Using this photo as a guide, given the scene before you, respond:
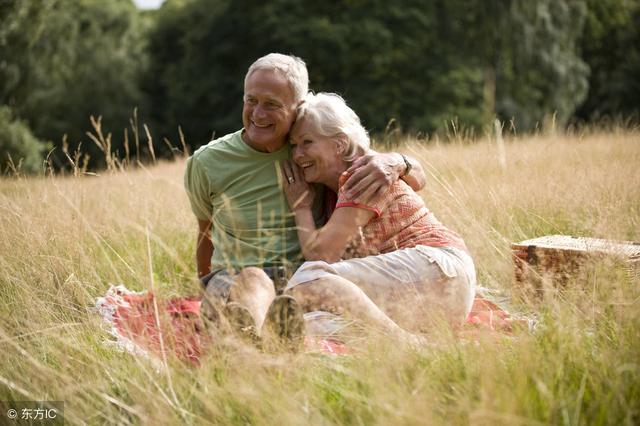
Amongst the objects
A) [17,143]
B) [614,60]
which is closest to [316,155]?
[17,143]

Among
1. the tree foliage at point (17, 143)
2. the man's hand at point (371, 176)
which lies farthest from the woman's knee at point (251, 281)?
the tree foliage at point (17, 143)

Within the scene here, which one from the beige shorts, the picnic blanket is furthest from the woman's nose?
the picnic blanket

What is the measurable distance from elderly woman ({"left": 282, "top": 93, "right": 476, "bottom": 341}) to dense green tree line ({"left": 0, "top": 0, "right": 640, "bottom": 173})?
13.7 metres

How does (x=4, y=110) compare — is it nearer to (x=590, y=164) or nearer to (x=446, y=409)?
(x=590, y=164)

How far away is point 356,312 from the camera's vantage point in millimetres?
2674

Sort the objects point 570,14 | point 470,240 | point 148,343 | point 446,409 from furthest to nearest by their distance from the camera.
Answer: point 570,14 < point 470,240 < point 148,343 < point 446,409

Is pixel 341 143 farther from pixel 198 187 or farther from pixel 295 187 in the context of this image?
pixel 198 187

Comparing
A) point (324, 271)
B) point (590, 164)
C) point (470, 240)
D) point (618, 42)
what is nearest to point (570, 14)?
point (618, 42)

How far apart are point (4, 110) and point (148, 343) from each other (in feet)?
56.1

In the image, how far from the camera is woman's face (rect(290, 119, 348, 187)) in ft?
10.8

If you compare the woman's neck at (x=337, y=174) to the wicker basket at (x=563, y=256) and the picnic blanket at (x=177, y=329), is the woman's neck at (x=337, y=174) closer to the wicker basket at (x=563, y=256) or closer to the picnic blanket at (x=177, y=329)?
the picnic blanket at (x=177, y=329)

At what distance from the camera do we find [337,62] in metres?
20.3

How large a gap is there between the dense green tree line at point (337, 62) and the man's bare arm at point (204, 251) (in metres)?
13.6

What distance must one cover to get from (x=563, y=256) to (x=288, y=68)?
70.3 inches
